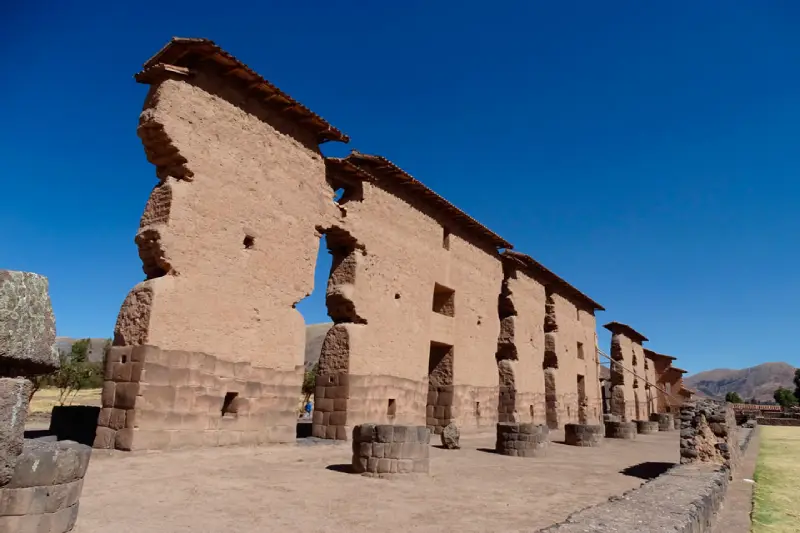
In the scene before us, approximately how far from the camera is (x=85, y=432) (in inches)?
A: 369

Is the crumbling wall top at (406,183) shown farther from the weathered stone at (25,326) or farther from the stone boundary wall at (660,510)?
the weathered stone at (25,326)

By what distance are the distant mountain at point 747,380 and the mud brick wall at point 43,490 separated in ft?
433

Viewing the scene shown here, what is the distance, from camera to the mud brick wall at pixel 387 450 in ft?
26.8

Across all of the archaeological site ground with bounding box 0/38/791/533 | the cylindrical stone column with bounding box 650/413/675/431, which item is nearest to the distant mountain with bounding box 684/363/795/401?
the cylindrical stone column with bounding box 650/413/675/431

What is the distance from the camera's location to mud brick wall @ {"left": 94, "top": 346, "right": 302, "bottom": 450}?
26.3ft

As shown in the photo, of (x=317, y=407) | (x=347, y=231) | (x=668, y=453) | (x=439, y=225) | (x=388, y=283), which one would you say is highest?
(x=439, y=225)

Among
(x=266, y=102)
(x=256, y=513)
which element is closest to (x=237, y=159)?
(x=266, y=102)

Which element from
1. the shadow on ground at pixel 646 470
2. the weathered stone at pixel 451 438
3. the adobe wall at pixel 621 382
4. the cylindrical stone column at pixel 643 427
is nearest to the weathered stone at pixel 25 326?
the shadow on ground at pixel 646 470

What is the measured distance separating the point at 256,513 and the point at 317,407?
22.4ft

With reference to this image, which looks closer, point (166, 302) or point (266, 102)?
point (166, 302)

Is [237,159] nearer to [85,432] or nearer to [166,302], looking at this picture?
[166,302]

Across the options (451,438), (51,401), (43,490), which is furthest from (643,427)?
(51,401)

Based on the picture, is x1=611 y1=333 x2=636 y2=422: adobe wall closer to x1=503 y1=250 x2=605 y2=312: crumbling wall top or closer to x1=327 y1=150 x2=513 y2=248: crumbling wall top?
x1=503 y1=250 x2=605 y2=312: crumbling wall top

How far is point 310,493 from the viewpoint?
6.57 m
